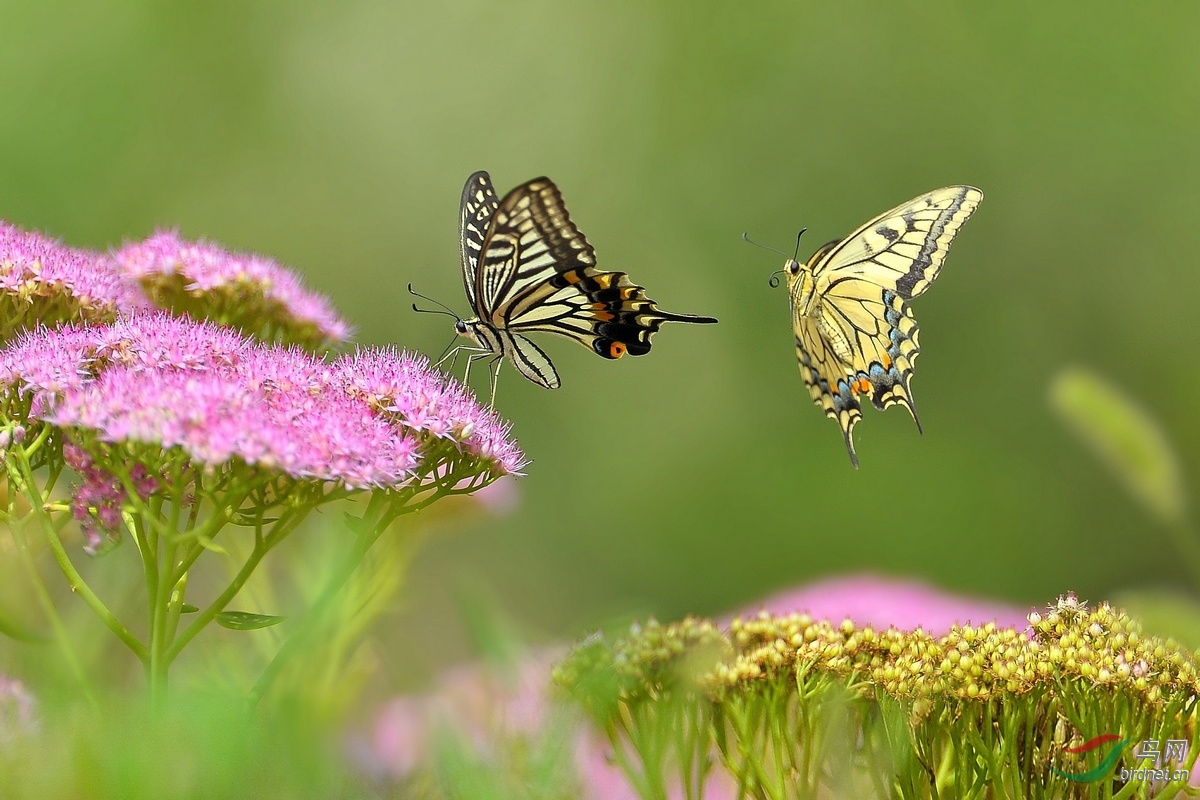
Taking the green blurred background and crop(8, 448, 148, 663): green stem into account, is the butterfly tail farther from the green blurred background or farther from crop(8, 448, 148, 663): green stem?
the green blurred background

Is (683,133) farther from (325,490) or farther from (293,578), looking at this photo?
(325,490)

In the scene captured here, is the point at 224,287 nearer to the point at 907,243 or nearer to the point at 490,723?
the point at 490,723

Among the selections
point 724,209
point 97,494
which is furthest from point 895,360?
point 724,209

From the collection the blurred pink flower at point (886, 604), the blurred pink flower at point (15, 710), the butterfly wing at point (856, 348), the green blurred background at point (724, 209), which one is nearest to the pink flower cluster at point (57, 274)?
the blurred pink flower at point (15, 710)

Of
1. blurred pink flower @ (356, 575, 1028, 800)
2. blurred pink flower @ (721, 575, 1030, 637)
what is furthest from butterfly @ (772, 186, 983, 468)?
blurred pink flower @ (356, 575, 1028, 800)

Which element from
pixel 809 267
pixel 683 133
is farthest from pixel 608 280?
pixel 683 133

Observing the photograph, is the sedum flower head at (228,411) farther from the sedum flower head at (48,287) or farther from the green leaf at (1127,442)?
the green leaf at (1127,442)
